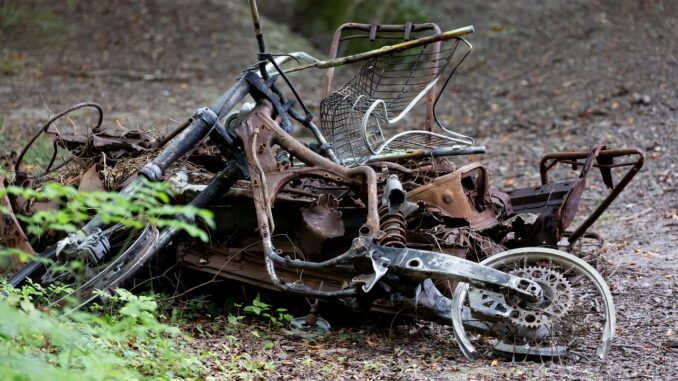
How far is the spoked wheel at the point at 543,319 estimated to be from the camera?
4.19 m

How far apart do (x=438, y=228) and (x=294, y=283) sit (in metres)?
0.86

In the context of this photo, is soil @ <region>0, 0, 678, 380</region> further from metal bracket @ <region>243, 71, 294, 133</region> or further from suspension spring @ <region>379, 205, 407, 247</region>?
metal bracket @ <region>243, 71, 294, 133</region>

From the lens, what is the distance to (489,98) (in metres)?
11.3

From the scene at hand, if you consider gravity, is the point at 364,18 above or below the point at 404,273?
above

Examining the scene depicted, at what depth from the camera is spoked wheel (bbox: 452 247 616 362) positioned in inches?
165

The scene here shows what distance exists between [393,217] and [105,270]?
1.44 meters

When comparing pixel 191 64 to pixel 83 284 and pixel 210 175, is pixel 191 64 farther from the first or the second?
pixel 83 284

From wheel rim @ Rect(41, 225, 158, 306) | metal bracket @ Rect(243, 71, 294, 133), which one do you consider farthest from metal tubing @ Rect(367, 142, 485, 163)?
wheel rim @ Rect(41, 225, 158, 306)

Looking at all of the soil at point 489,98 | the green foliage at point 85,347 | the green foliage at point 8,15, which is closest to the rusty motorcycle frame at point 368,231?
the soil at point 489,98

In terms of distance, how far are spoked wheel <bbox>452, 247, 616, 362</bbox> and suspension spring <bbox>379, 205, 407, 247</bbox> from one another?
0.37m

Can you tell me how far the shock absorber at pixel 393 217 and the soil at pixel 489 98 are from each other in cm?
56

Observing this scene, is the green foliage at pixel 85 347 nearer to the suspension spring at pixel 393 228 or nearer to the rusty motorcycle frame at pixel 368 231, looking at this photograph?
the rusty motorcycle frame at pixel 368 231

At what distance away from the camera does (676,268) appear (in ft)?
18.7

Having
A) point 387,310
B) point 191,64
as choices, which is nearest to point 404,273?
point 387,310
